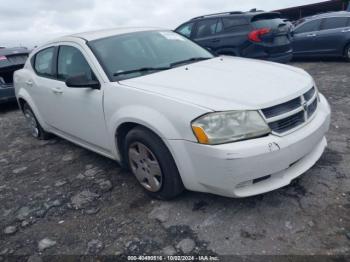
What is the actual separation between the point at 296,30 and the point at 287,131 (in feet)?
27.6

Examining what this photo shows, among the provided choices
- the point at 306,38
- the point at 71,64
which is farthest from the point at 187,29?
the point at 71,64

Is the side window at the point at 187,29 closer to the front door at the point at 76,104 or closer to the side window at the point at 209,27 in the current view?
the side window at the point at 209,27

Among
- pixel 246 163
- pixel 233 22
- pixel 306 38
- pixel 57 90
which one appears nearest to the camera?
pixel 246 163

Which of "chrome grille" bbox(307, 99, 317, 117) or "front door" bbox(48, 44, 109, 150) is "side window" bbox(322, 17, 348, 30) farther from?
"front door" bbox(48, 44, 109, 150)

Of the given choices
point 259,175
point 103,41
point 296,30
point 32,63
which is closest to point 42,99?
point 32,63

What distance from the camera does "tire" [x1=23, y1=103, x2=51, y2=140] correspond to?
5.01 m

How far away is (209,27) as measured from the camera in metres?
7.80

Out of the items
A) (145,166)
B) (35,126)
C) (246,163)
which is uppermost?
(246,163)

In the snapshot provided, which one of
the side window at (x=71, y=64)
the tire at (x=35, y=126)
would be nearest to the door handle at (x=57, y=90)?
the side window at (x=71, y=64)

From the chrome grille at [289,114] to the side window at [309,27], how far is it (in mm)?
7577

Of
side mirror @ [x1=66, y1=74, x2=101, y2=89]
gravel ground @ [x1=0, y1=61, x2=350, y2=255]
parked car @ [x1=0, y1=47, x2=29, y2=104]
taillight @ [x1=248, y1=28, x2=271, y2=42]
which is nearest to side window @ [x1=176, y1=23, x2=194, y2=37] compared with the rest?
taillight @ [x1=248, y1=28, x2=271, y2=42]

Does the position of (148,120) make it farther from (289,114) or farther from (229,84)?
(289,114)

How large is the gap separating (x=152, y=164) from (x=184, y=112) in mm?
660

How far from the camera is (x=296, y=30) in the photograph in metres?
9.86
